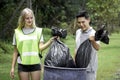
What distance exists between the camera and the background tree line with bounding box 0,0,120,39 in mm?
15450

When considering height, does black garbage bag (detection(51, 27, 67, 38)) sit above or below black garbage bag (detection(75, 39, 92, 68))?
above

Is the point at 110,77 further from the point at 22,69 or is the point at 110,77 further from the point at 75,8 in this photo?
the point at 75,8

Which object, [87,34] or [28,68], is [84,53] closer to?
[87,34]

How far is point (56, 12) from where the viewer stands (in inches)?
1805

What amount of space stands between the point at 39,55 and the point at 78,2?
4548 cm

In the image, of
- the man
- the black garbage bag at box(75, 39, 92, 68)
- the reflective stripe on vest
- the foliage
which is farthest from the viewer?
the foliage

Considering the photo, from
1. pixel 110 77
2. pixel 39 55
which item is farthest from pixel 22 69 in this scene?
pixel 110 77

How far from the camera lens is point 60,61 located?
5.44 metres

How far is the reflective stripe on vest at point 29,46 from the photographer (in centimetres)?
592

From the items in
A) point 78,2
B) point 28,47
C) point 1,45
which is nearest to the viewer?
point 28,47

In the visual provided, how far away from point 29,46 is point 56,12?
40.0 m

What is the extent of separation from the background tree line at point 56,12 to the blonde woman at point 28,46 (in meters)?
0.60

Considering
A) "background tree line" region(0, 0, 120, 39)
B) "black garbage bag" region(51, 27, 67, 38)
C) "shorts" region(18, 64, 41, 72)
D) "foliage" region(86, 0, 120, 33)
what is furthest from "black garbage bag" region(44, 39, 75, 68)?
"foliage" region(86, 0, 120, 33)

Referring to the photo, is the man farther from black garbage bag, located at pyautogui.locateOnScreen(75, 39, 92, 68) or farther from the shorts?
the shorts
